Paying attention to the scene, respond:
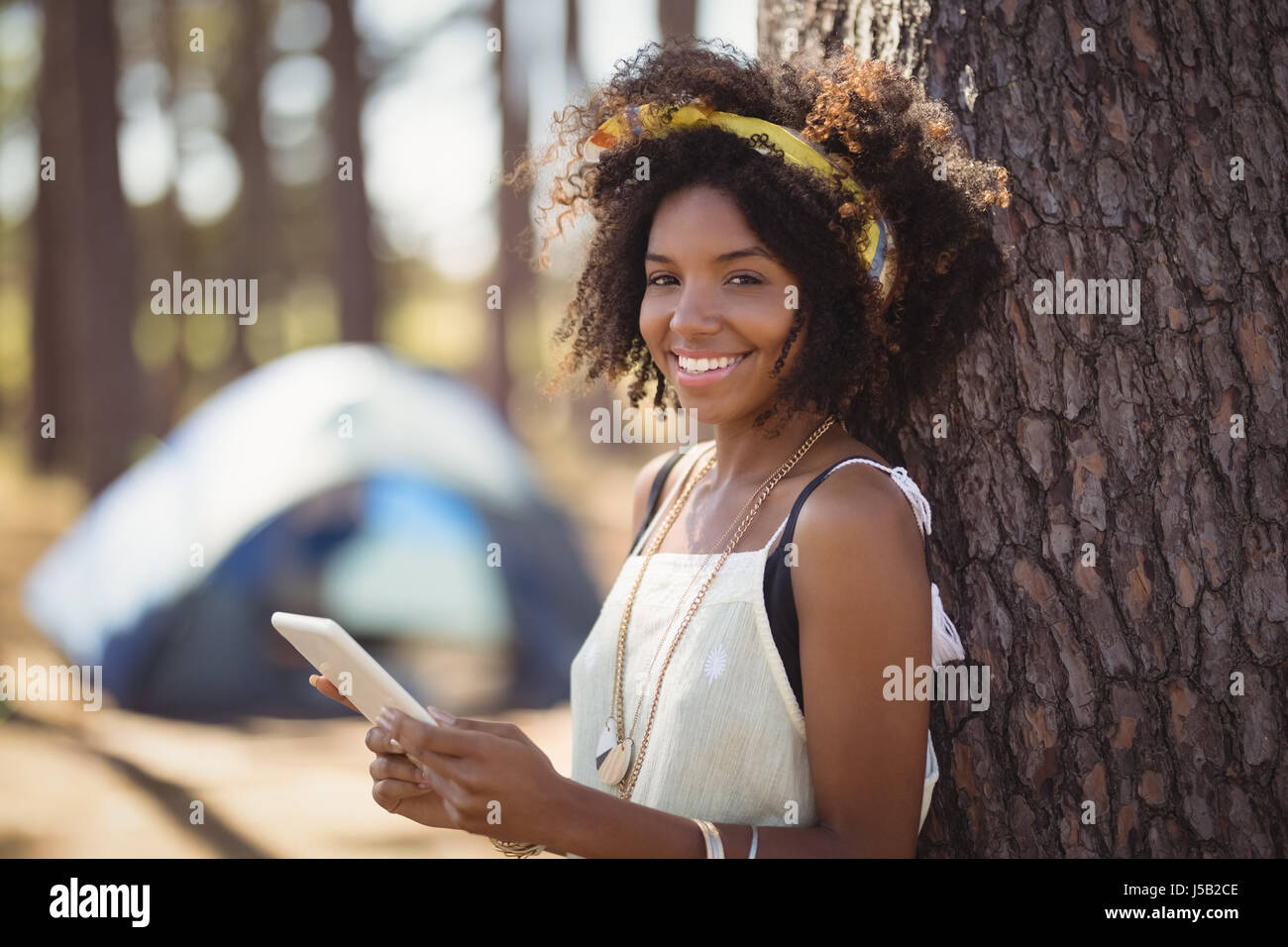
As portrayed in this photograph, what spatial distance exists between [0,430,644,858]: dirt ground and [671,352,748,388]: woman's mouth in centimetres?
342

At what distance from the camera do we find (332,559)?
22.7 ft

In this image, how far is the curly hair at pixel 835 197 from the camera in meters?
2.22

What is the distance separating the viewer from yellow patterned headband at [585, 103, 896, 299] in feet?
7.41

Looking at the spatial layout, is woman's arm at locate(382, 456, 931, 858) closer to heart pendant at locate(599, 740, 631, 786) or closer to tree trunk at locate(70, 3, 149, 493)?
heart pendant at locate(599, 740, 631, 786)

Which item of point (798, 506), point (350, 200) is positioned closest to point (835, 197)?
point (798, 506)

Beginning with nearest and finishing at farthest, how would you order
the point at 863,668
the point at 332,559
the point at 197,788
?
the point at 863,668 < the point at 197,788 < the point at 332,559

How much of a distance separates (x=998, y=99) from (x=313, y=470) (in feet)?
17.2

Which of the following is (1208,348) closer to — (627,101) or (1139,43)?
(1139,43)

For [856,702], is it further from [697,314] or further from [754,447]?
[697,314]

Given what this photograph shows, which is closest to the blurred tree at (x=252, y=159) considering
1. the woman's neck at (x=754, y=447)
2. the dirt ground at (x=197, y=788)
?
the dirt ground at (x=197, y=788)

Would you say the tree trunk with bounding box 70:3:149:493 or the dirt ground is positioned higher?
the tree trunk with bounding box 70:3:149:493

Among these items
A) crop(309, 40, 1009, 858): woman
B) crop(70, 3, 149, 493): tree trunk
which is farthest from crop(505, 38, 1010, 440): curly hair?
crop(70, 3, 149, 493): tree trunk

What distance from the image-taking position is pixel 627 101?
2.54 metres

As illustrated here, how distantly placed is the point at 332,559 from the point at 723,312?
17.2 feet
